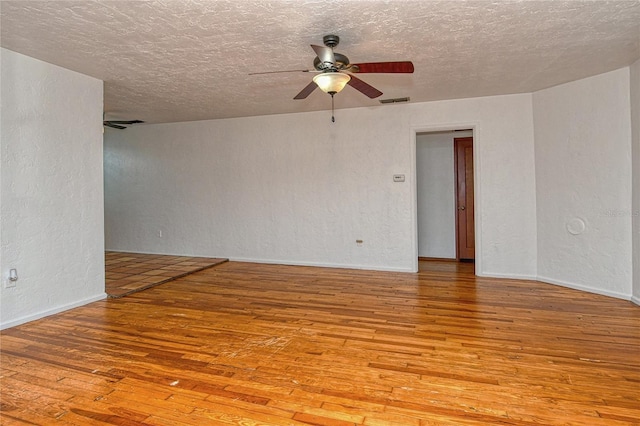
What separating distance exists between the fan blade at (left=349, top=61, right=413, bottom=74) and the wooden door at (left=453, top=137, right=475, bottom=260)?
13.5ft

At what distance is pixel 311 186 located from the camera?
5902 mm

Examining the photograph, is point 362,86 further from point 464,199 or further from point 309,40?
point 464,199

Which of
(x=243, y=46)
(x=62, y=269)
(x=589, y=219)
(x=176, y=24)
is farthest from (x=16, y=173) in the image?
(x=589, y=219)

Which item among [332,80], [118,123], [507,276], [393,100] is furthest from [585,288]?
[118,123]

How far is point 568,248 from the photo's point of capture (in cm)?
449

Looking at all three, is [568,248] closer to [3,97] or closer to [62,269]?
[62,269]

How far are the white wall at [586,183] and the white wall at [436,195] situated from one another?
1.86 metres

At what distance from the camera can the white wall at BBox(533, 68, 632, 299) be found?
3.96 metres

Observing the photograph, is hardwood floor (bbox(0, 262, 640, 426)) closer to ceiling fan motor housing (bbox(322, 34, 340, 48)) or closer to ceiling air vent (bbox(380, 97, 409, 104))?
ceiling fan motor housing (bbox(322, 34, 340, 48))

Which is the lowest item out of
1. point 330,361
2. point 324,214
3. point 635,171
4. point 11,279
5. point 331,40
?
point 330,361

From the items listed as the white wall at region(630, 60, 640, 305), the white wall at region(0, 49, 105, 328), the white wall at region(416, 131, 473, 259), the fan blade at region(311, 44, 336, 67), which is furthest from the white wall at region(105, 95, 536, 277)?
the fan blade at region(311, 44, 336, 67)

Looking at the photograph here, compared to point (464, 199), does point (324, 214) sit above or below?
below

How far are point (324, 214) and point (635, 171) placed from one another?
391cm

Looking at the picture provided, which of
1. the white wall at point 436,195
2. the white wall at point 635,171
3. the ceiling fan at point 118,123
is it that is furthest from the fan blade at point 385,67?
the ceiling fan at point 118,123
